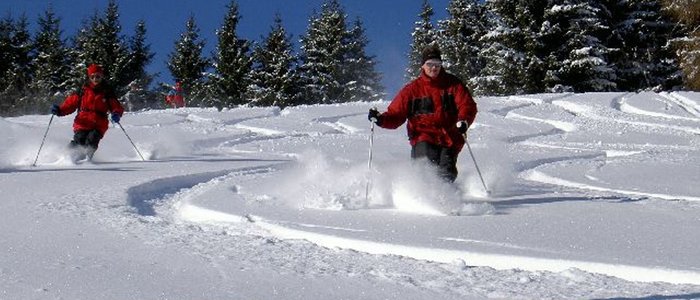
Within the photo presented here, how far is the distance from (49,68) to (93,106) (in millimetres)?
37593

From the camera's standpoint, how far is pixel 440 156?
669cm

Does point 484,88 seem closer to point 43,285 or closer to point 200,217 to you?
point 200,217

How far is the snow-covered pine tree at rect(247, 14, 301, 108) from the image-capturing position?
42.8m

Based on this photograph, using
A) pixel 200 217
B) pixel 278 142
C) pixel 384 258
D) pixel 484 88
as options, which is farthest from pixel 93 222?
pixel 484 88

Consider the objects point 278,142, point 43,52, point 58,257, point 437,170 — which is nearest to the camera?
point 58,257

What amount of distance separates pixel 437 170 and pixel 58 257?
344 centimetres

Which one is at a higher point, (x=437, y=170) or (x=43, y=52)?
(x=43, y=52)

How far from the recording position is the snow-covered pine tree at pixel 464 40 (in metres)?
45.7

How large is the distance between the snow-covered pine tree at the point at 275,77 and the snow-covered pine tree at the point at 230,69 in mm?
717

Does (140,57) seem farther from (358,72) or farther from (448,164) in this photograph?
(448,164)

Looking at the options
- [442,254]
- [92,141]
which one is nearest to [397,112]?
[442,254]

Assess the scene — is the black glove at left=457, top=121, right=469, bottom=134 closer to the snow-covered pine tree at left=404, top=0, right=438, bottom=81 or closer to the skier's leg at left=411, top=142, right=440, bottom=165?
the skier's leg at left=411, top=142, right=440, bottom=165

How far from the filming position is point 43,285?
11.1ft

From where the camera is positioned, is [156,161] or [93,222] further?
[156,161]
